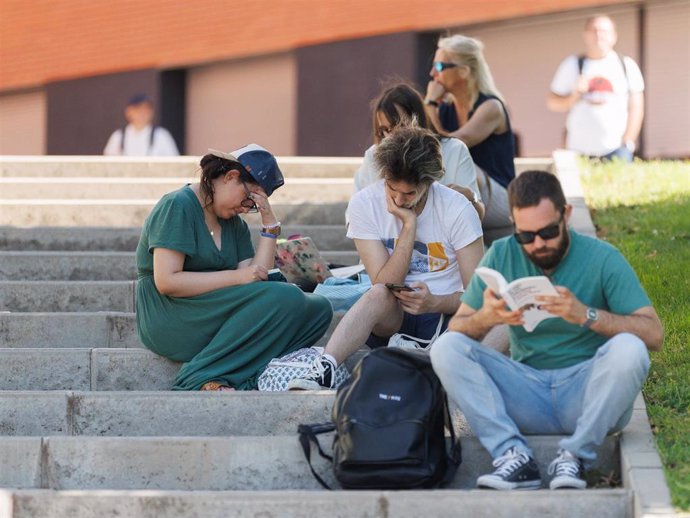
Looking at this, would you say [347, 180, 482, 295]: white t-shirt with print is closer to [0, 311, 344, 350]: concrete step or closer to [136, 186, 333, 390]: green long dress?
[136, 186, 333, 390]: green long dress

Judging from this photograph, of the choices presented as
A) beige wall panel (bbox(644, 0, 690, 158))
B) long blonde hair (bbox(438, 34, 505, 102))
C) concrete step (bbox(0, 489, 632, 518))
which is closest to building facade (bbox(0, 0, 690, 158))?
beige wall panel (bbox(644, 0, 690, 158))

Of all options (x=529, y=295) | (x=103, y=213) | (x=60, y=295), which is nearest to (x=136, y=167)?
(x=103, y=213)

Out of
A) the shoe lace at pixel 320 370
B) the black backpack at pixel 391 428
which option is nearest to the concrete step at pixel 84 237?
the shoe lace at pixel 320 370

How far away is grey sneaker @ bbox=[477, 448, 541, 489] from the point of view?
208 inches

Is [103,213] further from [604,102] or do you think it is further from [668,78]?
[668,78]

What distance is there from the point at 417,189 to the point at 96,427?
189 centimetres

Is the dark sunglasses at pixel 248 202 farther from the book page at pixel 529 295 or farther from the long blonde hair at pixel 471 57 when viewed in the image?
the long blonde hair at pixel 471 57

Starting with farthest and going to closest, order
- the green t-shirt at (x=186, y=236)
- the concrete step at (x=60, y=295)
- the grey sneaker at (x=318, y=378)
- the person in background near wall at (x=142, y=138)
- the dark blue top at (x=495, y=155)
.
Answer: the person in background near wall at (x=142, y=138)
the dark blue top at (x=495, y=155)
the concrete step at (x=60, y=295)
the green t-shirt at (x=186, y=236)
the grey sneaker at (x=318, y=378)

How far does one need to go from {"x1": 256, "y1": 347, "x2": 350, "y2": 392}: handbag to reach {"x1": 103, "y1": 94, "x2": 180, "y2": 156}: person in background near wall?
7097 millimetres

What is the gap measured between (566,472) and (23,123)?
47.5ft

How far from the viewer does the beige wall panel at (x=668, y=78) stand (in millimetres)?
14805

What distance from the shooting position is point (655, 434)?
5.60 m

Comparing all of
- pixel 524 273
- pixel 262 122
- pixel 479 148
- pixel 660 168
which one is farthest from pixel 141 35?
pixel 524 273

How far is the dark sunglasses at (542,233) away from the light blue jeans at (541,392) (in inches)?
A: 18.0
